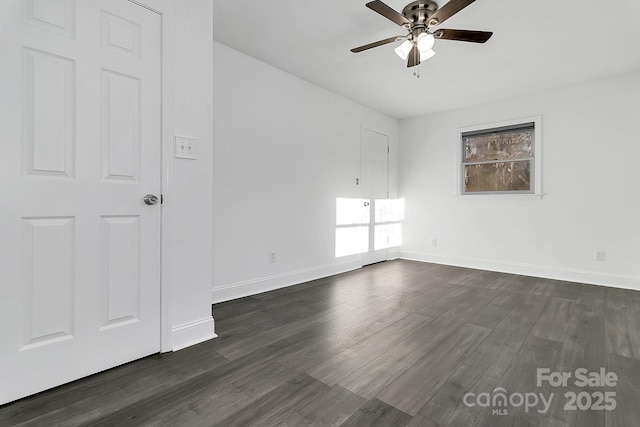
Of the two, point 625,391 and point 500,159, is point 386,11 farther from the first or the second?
point 500,159

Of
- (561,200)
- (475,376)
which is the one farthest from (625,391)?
(561,200)

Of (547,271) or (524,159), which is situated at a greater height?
(524,159)

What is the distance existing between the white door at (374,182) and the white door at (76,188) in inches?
128

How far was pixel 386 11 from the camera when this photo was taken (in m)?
2.09

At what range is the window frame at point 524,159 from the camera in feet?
13.1

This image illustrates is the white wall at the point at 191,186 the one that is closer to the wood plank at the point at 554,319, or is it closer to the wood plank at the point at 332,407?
the wood plank at the point at 332,407

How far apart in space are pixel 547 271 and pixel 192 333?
14.1 ft

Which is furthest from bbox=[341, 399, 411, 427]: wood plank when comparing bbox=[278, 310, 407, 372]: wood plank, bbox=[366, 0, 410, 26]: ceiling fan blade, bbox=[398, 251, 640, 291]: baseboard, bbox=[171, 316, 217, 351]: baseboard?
bbox=[398, 251, 640, 291]: baseboard

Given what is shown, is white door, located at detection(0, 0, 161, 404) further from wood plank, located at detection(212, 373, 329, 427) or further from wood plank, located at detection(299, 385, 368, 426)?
wood plank, located at detection(299, 385, 368, 426)

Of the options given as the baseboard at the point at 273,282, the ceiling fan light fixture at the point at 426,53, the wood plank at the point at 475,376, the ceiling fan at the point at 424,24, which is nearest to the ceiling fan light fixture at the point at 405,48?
the ceiling fan at the point at 424,24

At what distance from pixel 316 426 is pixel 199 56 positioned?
2.23 metres

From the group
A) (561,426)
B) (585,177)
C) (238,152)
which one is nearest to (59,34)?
(238,152)

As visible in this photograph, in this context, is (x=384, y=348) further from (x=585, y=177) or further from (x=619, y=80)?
(x=619, y=80)

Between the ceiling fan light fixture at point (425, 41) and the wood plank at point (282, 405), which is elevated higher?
the ceiling fan light fixture at point (425, 41)
